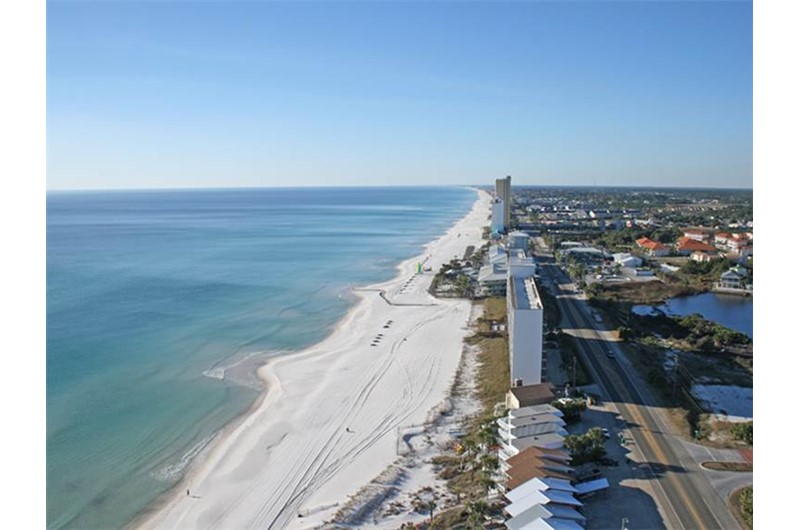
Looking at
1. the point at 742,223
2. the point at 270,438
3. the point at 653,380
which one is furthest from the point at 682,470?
the point at 742,223

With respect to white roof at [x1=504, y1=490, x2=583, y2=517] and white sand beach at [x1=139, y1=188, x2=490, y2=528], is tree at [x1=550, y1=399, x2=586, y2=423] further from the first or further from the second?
white roof at [x1=504, y1=490, x2=583, y2=517]

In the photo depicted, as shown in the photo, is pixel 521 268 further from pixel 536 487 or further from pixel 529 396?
pixel 536 487

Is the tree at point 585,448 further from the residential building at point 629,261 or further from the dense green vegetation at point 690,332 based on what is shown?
the residential building at point 629,261

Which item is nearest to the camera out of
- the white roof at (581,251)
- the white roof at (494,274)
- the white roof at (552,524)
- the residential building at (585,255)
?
the white roof at (552,524)

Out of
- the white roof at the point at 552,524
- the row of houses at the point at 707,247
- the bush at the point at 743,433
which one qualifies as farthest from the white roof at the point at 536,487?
the row of houses at the point at 707,247

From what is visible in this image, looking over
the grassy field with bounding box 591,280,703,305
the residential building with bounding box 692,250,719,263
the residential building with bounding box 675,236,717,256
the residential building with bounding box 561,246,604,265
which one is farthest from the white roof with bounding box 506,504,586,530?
the residential building with bounding box 675,236,717,256

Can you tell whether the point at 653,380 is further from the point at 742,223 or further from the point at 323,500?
the point at 742,223
